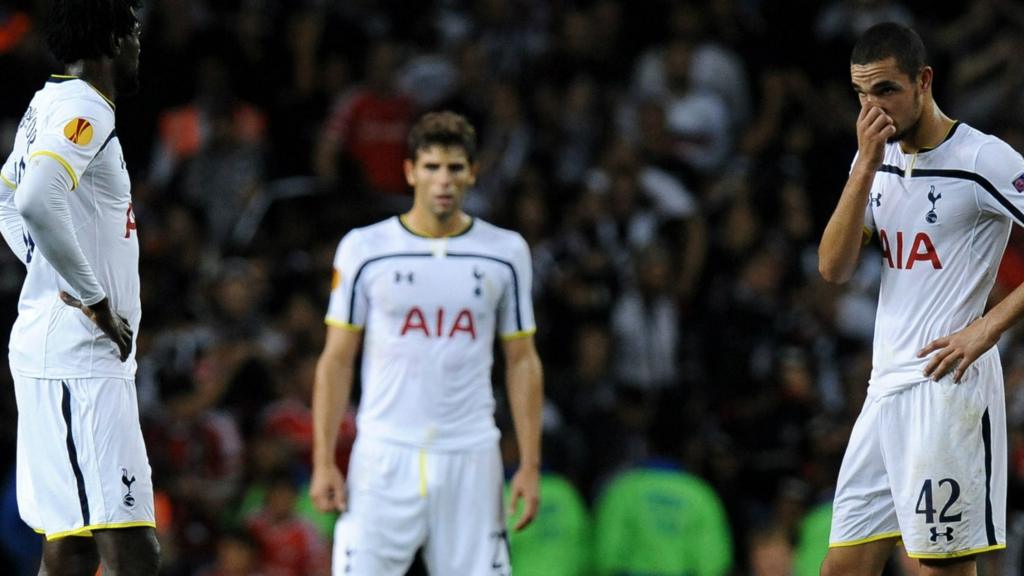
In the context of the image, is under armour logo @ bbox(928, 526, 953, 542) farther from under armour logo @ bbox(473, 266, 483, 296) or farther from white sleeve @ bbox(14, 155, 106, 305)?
white sleeve @ bbox(14, 155, 106, 305)

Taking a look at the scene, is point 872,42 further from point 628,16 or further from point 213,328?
point 628,16

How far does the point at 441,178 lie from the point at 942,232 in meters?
2.67

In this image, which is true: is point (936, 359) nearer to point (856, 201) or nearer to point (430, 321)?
point (856, 201)

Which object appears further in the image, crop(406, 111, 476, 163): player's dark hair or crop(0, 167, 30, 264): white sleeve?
crop(406, 111, 476, 163): player's dark hair

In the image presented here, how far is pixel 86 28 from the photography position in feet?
18.3

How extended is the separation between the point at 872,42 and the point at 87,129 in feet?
8.87

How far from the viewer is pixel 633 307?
12.2 metres

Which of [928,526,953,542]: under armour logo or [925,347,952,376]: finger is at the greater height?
[925,347,952,376]: finger

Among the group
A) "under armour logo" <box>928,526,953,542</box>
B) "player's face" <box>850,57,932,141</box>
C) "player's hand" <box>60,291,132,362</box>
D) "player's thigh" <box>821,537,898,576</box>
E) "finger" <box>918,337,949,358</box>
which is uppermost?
"player's face" <box>850,57,932,141</box>

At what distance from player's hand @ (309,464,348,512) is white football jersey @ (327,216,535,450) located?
0.26 meters

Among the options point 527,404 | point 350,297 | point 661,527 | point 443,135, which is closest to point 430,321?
point 350,297

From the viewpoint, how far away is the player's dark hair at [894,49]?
5875 millimetres

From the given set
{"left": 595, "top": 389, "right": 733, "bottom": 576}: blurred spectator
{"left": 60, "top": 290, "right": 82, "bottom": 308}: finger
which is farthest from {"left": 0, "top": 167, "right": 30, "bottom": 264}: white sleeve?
{"left": 595, "top": 389, "right": 733, "bottom": 576}: blurred spectator

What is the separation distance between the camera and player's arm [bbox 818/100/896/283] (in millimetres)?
5805
